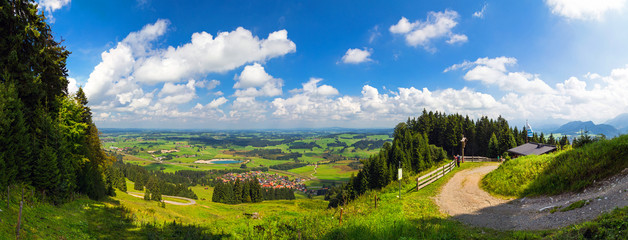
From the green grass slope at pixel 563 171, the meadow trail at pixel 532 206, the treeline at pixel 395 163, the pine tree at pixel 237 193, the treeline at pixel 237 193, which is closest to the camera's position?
the meadow trail at pixel 532 206

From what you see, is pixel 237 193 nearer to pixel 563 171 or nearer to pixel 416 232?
pixel 416 232

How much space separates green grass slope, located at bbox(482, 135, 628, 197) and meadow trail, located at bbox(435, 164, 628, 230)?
0.98m

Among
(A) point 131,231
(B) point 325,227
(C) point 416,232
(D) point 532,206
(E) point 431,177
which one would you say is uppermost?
(D) point 532,206

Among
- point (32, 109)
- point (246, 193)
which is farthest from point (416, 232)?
point (246, 193)

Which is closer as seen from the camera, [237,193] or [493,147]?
[493,147]

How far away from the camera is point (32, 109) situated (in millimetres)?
20672

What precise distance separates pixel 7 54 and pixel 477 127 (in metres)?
86.6

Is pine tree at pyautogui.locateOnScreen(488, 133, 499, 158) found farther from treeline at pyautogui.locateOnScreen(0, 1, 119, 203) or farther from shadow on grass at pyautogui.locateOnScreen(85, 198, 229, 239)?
treeline at pyautogui.locateOnScreen(0, 1, 119, 203)

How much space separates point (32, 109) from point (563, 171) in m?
42.5

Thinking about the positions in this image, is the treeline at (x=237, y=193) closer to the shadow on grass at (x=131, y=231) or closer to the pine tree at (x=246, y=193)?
→ the pine tree at (x=246, y=193)

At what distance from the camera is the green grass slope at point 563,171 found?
13.4m

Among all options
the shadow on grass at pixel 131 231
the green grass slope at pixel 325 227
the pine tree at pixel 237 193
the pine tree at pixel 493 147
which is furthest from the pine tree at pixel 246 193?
the pine tree at pixel 493 147

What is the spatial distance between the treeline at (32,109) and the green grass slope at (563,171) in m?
34.7

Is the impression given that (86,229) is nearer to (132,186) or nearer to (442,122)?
(442,122)
